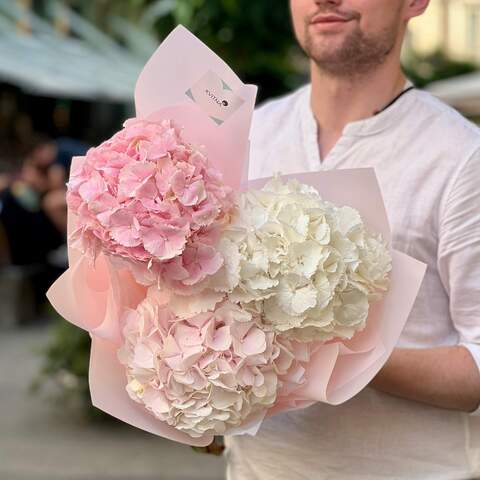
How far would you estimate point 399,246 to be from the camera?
190 centimetres

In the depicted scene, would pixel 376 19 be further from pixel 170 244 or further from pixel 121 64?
pixel 121 64

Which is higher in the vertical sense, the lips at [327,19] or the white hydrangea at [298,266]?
the lips at [327,19]

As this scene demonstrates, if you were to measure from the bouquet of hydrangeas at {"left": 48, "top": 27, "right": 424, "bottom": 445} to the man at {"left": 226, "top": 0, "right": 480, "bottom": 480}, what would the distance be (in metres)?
0.19

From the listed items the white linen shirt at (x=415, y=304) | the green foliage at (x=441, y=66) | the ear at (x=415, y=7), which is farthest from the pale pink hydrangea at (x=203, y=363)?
the green foliage at (x=441, y=66)

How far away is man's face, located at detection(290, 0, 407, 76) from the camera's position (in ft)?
6.44

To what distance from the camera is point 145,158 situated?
4.99 feet

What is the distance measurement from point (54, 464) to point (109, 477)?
0.38 meters

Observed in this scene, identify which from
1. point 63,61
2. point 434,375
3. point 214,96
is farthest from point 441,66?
point 214,96

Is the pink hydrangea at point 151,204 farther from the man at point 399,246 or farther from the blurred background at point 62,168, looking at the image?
the blurred background at point 62,168

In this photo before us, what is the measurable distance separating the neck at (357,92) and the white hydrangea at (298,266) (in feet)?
1.56

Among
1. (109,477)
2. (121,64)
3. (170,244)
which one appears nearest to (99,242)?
(170,244)

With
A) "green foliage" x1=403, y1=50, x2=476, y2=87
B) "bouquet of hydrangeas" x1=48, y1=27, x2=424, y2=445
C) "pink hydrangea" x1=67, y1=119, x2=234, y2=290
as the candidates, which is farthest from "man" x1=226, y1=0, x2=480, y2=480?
"green foliage" x1=403, y1=50, x2=476, y2=87

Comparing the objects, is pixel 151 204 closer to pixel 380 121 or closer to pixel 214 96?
pixel 214 96

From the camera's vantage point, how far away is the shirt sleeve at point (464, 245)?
185cm
